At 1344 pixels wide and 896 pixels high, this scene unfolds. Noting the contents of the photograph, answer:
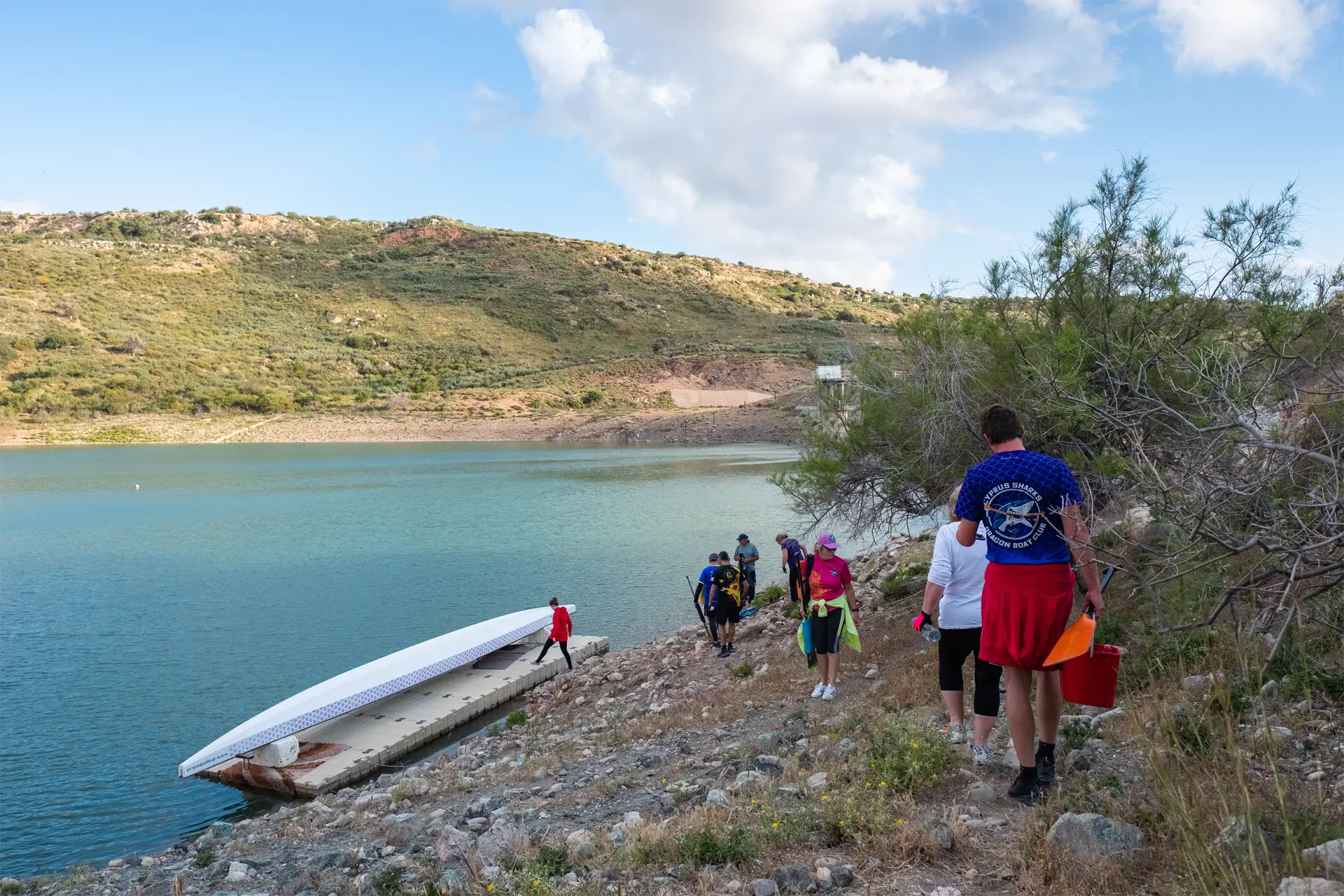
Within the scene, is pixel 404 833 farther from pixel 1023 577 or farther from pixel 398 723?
pixel 398 723

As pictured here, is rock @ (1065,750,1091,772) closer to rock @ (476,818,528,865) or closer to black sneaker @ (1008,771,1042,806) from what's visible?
black sneaker @ (1008,771,1042,806)

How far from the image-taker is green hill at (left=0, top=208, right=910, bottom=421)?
254ft

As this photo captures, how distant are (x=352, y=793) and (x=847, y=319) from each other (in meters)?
100

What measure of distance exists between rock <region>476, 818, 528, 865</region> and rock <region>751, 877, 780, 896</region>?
1.54 meters

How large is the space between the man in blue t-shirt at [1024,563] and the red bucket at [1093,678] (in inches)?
3.9

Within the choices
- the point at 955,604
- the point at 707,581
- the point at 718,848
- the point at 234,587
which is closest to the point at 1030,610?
the point at 955,604

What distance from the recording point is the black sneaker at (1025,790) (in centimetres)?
447

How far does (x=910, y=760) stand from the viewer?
16.4 feet

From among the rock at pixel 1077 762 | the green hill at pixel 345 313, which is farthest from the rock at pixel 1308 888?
the green hill at pixel 345 313

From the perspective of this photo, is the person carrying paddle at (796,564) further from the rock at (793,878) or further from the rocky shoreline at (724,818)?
the rock at (793,878)

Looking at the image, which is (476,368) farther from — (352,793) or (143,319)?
(352,793)

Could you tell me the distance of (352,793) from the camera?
10094 millimetres

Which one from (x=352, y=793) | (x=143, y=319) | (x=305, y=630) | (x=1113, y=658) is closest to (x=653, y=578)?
(x=305, y=630)

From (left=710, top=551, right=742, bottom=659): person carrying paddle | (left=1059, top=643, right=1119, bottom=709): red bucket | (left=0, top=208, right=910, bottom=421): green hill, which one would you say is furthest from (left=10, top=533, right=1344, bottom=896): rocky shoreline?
(left=0, top=208, right=910, bottom=421): green hill
